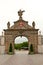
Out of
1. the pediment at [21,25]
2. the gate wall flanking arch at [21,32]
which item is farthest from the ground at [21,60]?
the pediment at [21,25]

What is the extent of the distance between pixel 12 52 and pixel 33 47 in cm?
354

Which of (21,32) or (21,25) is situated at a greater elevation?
(21,25)

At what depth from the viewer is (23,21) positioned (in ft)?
109

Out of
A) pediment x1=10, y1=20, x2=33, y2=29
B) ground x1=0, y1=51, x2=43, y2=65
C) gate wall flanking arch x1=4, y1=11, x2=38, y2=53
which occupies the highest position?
pediment x1=10, y1=20, x2=33, y2=29

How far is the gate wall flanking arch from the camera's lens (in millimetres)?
33125

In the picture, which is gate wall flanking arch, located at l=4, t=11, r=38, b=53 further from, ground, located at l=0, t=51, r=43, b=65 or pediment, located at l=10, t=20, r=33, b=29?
ground, located at l=0, t=51, r=43, b=65

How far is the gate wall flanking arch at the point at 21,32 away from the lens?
33.1 m

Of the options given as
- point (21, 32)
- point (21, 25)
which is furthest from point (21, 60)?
point (21, 25)

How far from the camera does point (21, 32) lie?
33219mm

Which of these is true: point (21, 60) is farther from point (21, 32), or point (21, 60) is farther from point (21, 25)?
point (21, 25)

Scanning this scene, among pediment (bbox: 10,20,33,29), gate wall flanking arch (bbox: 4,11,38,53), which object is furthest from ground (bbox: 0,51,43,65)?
pediment (bbox: 10,20,33,29)

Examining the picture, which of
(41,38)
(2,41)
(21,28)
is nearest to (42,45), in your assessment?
(41,38)

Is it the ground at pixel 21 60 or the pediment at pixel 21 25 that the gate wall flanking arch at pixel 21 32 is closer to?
the pediment at pixel 21 25

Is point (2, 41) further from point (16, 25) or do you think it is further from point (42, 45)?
point (42, 45)
